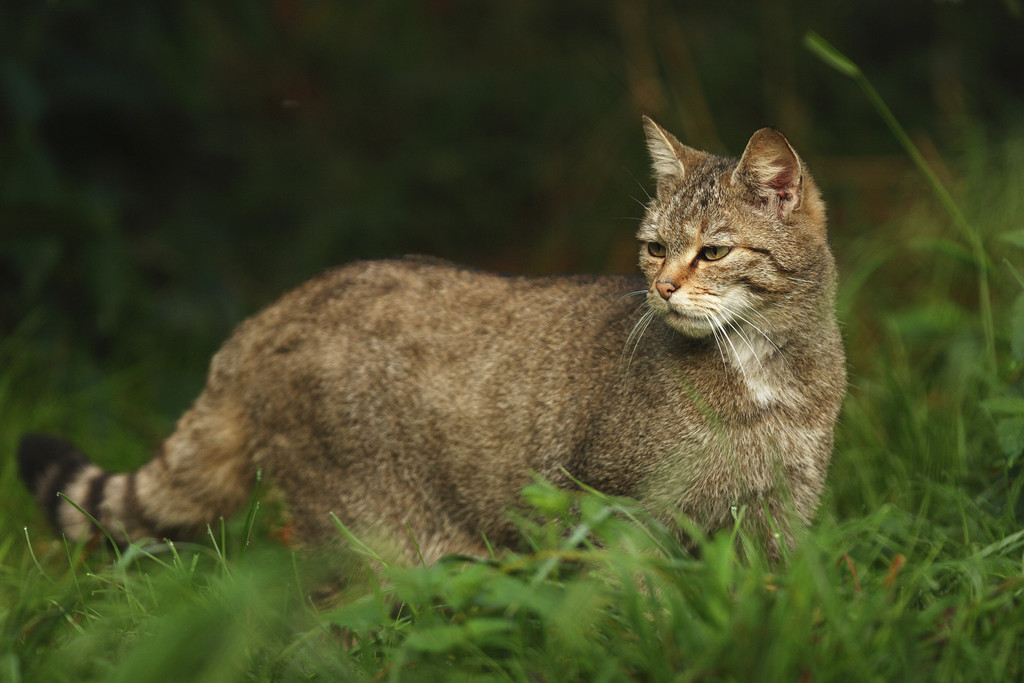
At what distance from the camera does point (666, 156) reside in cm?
316

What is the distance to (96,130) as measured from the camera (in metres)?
5.07

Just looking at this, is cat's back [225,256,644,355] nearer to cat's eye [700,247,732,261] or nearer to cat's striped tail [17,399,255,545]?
cat's striped tail [17,399,255,545]

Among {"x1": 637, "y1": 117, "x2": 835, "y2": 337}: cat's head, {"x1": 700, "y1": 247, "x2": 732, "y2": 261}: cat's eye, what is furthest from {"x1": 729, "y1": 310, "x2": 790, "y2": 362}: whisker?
{"x1": 700, "y1": 247, "x2": 732, "y2": 261}: cat's eye

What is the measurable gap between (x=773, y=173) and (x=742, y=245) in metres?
0.26

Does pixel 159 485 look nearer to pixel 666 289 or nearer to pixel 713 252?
pixel 666 289

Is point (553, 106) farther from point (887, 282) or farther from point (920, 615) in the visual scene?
point (920, 615)

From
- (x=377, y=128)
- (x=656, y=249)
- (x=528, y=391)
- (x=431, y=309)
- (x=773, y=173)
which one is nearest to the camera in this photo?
(x=773, y=173)

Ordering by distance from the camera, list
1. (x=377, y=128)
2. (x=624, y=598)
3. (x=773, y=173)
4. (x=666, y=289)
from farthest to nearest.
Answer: (x=377, y=128), (x=773, y=173), (x=666, y=289), (x=624, y=598)

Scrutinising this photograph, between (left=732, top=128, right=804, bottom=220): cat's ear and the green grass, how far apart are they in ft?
2.17

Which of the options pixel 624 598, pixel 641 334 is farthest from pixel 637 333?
pixel 624 598

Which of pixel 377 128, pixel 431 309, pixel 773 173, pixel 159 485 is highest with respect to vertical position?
pixel 377 128

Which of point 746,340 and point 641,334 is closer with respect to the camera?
point 746,340

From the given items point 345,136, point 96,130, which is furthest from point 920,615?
point 345,136

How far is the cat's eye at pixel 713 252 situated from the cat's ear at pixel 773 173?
229 millimetres
